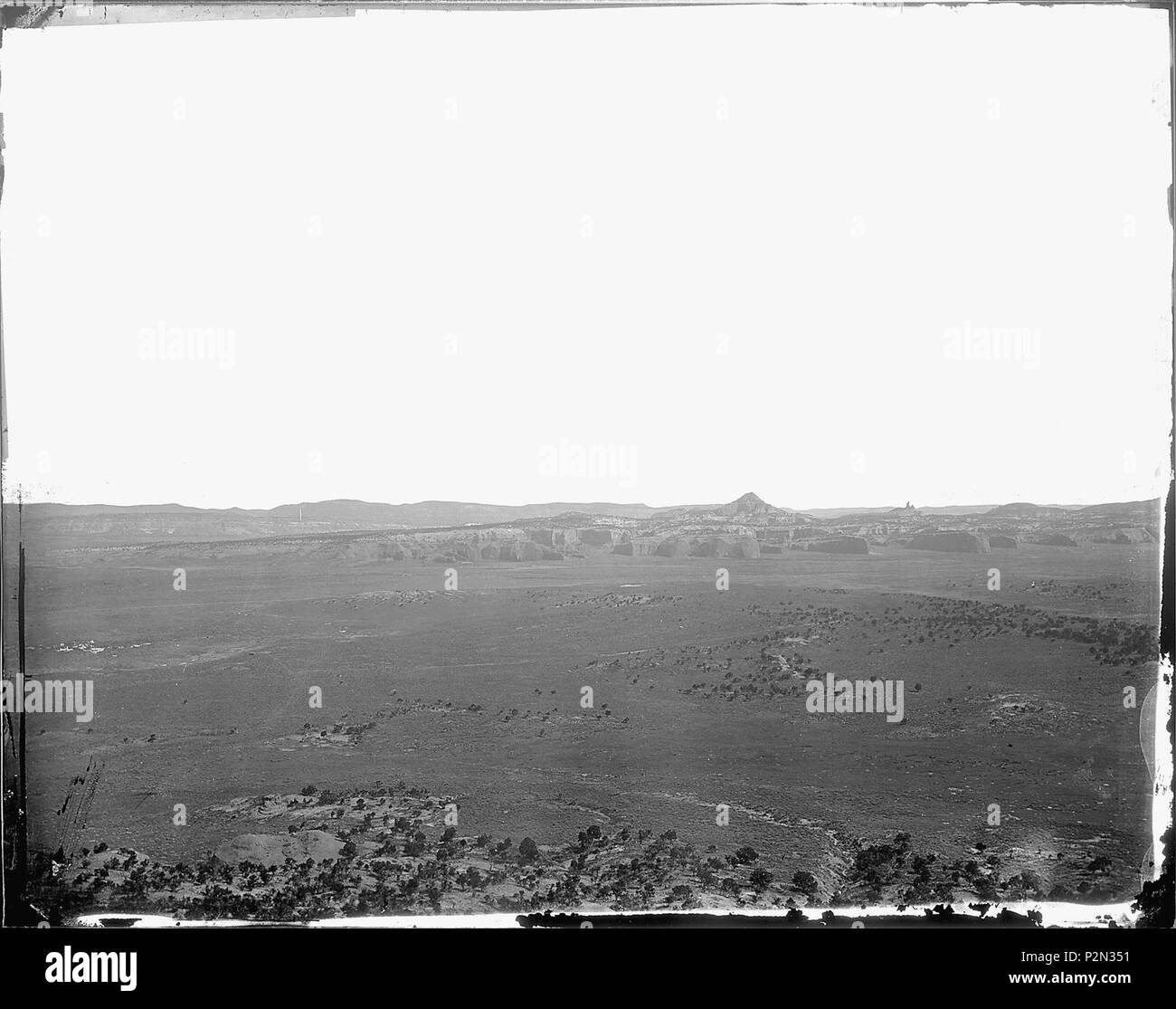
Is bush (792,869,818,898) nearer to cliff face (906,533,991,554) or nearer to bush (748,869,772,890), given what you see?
bush (748,869,772,890)

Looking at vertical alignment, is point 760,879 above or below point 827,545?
below

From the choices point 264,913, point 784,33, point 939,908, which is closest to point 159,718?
point 264,913

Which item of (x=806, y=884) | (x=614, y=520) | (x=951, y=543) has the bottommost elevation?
(x=806, y=884)

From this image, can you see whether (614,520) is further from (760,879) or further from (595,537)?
(760,879)

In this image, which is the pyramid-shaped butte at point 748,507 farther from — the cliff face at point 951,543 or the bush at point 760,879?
the bush at point 760,879

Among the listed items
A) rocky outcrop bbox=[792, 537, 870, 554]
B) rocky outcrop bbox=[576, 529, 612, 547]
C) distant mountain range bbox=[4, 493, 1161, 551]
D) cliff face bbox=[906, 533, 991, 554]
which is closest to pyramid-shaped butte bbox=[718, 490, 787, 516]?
distant mountain range bbox=[4, 493, 1161, 551]

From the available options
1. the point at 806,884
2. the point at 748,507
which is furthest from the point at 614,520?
the point at 806,884

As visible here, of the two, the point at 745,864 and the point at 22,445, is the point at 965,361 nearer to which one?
the point at 745,864

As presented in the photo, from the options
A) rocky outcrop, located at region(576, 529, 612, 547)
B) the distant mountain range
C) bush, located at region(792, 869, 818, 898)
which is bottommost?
bush, located at region(792, 869, 818, 898)

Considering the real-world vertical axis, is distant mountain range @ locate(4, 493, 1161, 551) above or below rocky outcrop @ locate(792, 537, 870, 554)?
above

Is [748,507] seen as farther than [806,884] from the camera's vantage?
Yes
